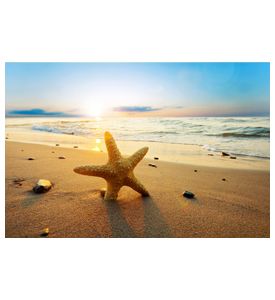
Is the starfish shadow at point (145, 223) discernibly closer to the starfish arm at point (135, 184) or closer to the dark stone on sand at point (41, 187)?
the starfish arm at point (135, 184)

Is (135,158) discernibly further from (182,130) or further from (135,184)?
(182,130)

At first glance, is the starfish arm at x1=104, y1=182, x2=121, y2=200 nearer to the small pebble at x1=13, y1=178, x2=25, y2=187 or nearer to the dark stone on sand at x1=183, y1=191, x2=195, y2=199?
the dark stone on sand at x1=183, y1=191, x2=195, y2=199

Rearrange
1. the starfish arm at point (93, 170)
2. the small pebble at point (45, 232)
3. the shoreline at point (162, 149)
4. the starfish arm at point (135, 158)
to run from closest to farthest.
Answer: the small pebble at point (45, 232) → the starfish arm at point (93, 170) → the starfish arm at point (135, 158) → the shoreline at point (162, 149)

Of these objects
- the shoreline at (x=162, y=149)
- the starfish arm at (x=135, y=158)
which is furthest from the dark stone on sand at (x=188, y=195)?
the shoreline at (x=162, y=149)

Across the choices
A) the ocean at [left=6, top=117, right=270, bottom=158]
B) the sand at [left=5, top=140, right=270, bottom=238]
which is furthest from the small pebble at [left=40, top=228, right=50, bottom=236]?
the ocean at [left=6, top=117, right=270, bottom=158]
